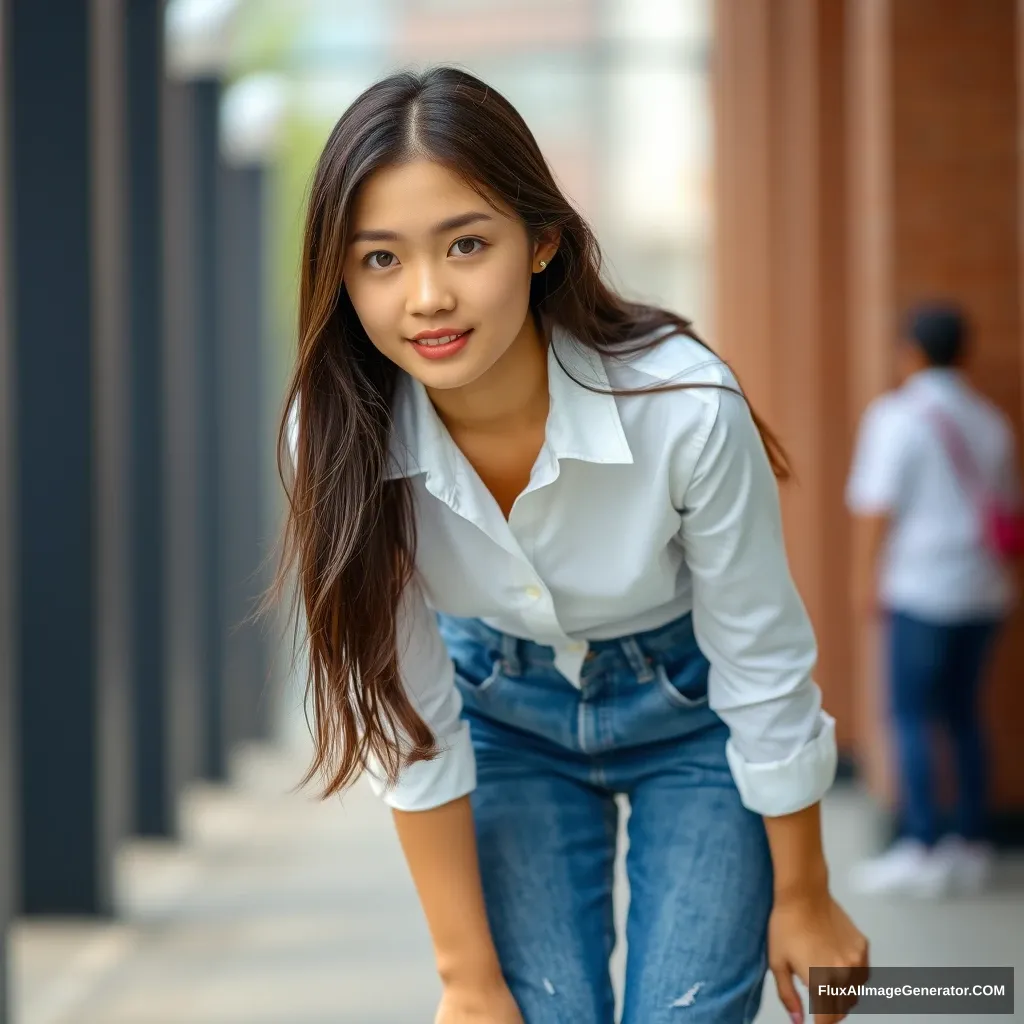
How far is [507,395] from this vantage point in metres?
1.92

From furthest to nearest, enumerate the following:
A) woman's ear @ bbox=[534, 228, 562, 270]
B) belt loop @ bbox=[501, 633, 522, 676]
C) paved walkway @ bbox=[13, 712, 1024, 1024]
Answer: paved walkway @ bbox=[13, 712, 1024, 1024] → belt loop @ bbox=[501, 633, 522, 676] → woman's ear @ bbox=[534, 228, 562, 270]

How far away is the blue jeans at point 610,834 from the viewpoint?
1.96 metres

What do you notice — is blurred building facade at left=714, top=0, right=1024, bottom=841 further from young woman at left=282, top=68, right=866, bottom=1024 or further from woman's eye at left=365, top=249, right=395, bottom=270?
woman's eye at left=365, top=249, right=395, bottom=270

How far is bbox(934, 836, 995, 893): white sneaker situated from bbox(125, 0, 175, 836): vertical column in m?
2.73

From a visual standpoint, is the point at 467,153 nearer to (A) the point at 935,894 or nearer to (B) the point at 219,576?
(A) the point at 935,894

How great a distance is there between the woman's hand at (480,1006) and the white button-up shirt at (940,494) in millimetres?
2871

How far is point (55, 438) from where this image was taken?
4.45 metres

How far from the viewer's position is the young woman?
176cm

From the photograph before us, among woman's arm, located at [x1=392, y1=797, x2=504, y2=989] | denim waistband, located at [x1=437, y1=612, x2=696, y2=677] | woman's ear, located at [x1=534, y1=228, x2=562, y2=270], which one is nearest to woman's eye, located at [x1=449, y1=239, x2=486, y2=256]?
woman's ear, located at [x1=534, y1=228, x2=562, y2=270]

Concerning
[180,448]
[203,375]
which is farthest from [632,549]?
[203,375]

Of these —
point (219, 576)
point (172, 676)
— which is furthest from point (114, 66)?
point (219, 576)

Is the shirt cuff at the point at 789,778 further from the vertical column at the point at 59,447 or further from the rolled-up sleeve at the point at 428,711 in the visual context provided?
the vertical column at the point at 59,447

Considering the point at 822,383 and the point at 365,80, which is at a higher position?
the point at 365,80

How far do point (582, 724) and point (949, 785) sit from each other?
333 centimetres
